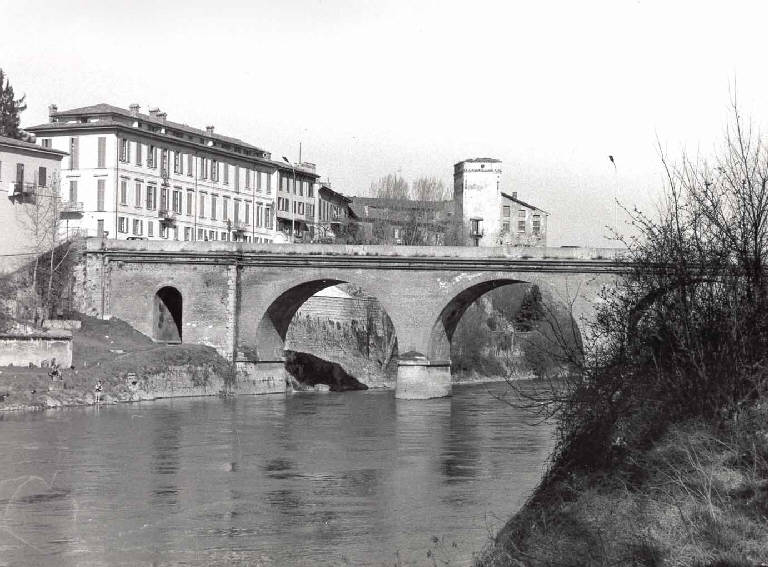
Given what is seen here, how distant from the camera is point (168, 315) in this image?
207ft

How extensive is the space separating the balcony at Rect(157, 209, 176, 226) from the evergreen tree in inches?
727

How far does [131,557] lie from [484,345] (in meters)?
60.1

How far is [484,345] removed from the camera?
259 ft

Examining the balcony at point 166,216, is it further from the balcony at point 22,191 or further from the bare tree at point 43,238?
the balcony at point 22,191

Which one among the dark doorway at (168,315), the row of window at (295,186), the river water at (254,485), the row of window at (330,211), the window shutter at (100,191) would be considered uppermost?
the row of window at (295,186)

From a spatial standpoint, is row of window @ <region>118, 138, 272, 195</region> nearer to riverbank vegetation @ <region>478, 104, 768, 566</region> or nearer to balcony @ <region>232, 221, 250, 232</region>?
balcony @ <region>232, 221, 250, 232</region>

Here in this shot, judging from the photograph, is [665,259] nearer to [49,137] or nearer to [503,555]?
[503,555]

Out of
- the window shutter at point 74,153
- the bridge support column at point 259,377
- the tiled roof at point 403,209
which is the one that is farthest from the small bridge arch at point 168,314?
the tiled roof at point 403,209

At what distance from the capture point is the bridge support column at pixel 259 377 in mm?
58938

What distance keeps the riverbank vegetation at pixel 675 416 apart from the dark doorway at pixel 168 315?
4395 centimetres

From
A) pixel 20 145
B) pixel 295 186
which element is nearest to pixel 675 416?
pixel 20 145

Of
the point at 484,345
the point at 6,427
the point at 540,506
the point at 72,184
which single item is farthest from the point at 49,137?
the point at 540,506

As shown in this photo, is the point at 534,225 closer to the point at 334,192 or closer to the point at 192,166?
the point at 334,192

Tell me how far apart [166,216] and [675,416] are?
61.7 meters
